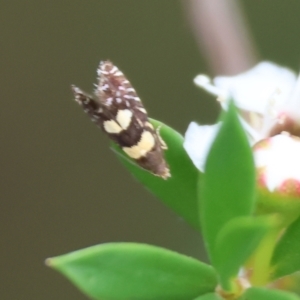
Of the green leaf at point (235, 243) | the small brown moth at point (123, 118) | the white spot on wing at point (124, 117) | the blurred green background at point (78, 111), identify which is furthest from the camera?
the blurred green background at point (78, 111)

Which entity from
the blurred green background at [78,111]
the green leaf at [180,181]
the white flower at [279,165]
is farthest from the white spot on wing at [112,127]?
the blurred green background at [78,111]

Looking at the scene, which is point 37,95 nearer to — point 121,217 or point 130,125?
point 121,217

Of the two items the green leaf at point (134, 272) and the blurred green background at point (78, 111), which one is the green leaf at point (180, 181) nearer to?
the green leaf at point (134, 272)

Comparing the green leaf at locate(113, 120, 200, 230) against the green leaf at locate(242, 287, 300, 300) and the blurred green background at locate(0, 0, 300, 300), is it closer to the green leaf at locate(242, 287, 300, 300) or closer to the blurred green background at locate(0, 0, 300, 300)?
the green leaf at locate(242, 287, 300, 300)

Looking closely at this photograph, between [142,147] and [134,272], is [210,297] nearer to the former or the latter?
[134,272]

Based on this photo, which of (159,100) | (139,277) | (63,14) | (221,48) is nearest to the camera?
(139,277)

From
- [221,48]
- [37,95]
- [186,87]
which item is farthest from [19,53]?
[221,48]
